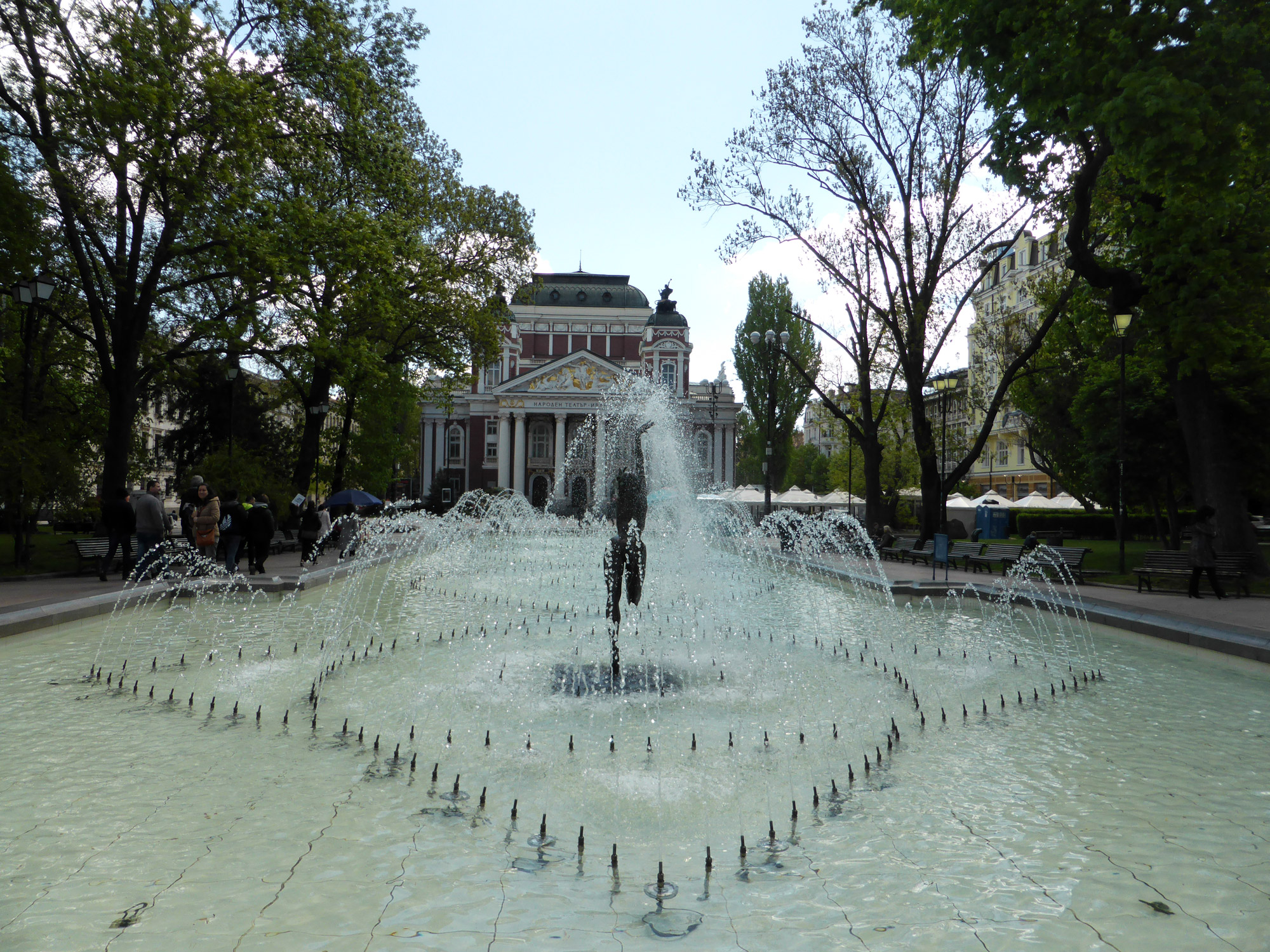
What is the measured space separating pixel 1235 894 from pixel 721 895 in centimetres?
229

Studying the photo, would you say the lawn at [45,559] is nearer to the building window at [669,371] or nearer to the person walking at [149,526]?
the person walking at [149,526]

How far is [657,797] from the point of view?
4.98 metres

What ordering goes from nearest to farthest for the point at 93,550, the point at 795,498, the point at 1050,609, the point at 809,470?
the point at 1050,609 → the point at 93,550 → the point at 795,498 → the point at 809,470

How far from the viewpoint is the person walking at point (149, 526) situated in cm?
1500

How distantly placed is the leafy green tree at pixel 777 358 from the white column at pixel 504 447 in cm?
2098

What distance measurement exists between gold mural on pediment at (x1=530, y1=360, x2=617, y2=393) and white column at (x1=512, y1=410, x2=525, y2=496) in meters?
2.53

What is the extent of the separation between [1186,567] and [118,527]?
772 inches

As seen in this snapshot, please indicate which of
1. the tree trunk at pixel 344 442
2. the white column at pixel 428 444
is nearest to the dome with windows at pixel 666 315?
the white column at pixel 428 444

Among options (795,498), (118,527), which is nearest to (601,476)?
(795,498)

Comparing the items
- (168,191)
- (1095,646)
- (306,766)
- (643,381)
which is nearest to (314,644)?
(306,766)

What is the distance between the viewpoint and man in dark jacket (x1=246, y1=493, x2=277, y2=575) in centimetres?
1719

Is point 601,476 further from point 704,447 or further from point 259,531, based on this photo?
point 259,531

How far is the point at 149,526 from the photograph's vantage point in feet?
49.8

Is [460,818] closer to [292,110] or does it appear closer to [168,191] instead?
[168,191]
